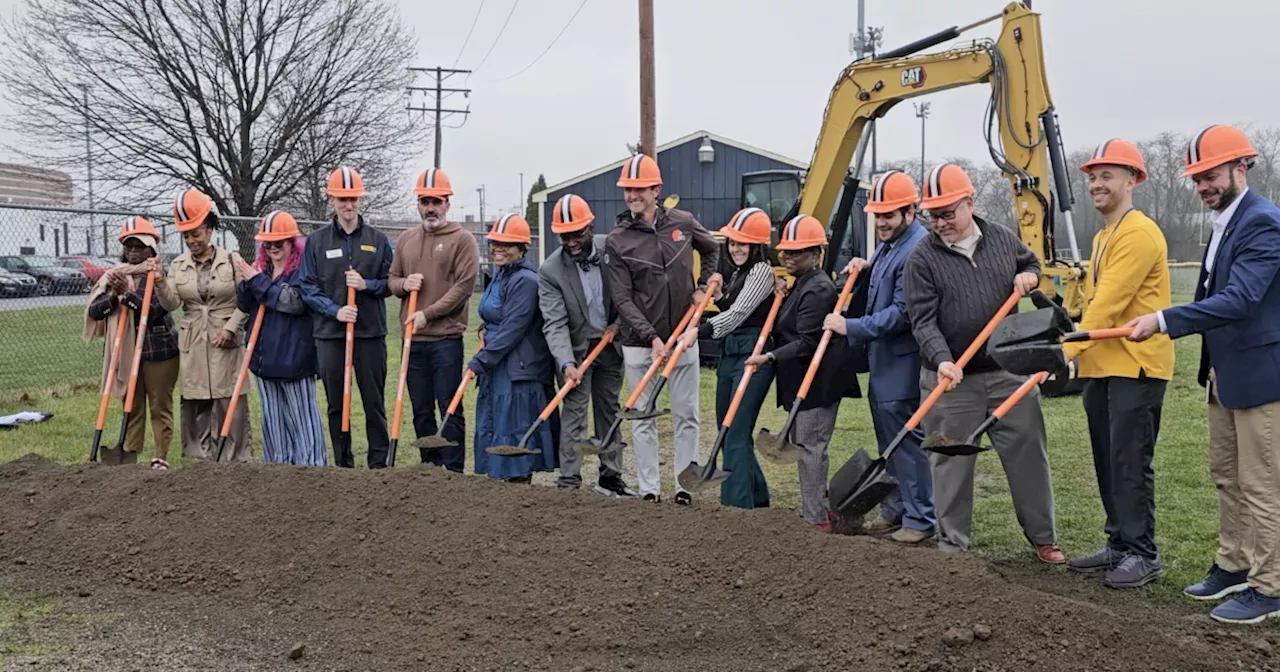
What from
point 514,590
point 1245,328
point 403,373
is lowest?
point 514,590

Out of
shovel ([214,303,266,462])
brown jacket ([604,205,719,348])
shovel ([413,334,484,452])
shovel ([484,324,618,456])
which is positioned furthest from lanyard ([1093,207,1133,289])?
shovel ([214,303,266,462])

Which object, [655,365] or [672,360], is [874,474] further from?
[655,365]

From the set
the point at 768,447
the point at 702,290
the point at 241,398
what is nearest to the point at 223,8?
the point at 241,398

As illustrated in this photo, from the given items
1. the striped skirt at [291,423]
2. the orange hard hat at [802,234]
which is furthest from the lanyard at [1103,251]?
the striped skirt at [291,423]

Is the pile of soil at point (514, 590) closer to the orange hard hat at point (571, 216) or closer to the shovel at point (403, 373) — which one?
the shovel at point (403, 373)

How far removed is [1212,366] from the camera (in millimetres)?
4281

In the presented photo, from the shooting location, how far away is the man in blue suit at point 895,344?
5.20 metres

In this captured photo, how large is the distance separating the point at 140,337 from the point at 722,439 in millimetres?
4002

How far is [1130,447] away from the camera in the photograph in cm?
451

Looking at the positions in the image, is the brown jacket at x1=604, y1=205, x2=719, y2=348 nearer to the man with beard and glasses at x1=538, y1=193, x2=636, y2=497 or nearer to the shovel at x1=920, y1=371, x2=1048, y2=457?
the man with beard and glasses at x1=538, y1=193, x2=636, y2=497

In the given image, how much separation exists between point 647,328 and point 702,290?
512 mm

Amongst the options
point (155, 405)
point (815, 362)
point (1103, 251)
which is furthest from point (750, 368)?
point (155, 405)

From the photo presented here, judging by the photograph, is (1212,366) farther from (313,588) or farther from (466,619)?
(313,588)

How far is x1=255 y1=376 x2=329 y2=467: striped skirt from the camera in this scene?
21.7 ft
